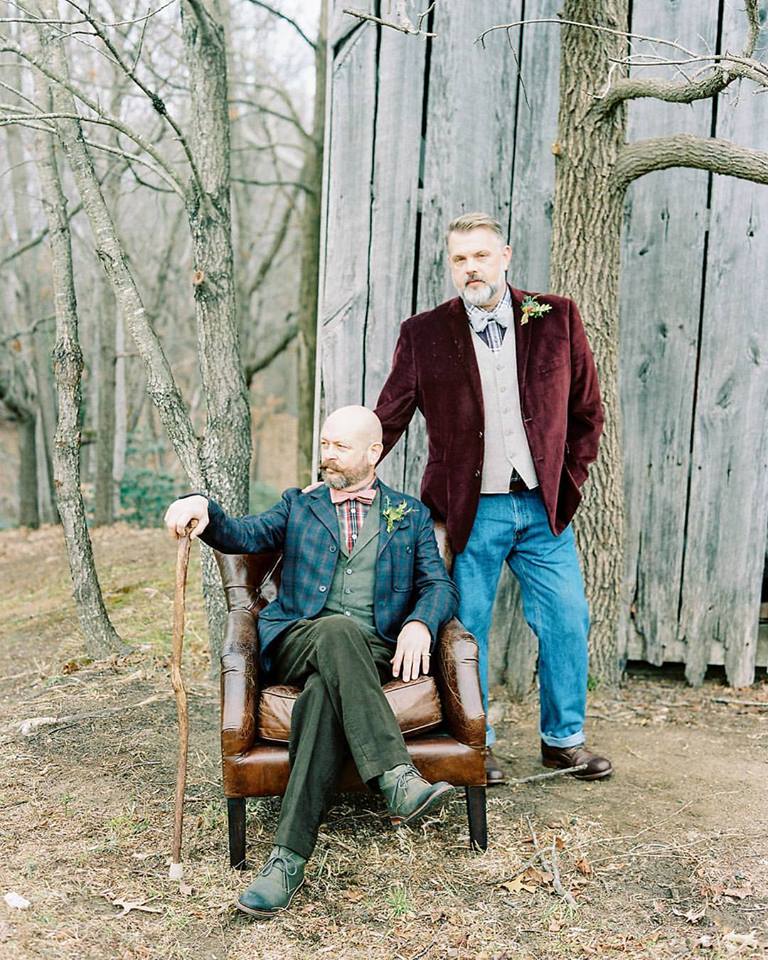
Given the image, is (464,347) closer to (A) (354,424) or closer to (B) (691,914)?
(A) (354,424)

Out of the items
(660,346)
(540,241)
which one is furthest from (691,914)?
(540,241)

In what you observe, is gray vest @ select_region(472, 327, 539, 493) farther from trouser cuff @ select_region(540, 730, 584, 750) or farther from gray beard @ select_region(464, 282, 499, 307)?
trouser cuff @ select_region(540, 730, 584, 750)

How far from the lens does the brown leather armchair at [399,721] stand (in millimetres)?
3213

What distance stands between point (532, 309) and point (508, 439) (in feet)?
1.68

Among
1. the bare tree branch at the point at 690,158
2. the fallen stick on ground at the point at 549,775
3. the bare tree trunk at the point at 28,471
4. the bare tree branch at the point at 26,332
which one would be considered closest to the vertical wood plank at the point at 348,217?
the bare tree branch at the point at 690,158

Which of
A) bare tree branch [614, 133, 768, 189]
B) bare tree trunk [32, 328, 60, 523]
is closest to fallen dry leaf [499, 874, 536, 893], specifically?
bare tree branch [614, 133, 768, 189]

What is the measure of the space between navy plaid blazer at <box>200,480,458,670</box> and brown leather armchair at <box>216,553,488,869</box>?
125 mm

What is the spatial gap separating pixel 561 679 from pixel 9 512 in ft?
49.3

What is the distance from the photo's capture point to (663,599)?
518 centimetres

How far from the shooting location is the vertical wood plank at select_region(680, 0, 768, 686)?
16.0 ft

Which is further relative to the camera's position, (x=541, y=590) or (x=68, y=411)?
(x=68, y=411)

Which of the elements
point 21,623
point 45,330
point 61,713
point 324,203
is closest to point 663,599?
point 324,203

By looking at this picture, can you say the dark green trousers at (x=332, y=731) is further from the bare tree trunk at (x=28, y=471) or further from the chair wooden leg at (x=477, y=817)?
the bare tree trunk at (x=28, y=471)

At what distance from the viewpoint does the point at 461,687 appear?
3.40 metres
